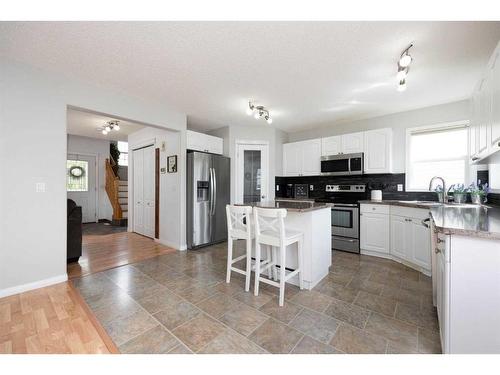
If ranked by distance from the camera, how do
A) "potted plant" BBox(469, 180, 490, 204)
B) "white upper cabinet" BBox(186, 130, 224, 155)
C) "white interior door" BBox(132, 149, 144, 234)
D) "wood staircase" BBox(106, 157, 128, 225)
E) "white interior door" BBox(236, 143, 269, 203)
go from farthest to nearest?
"wood staircase" BBox(106, 157, 128, 225) < "white interior door" BBox(132, 149, 144, 234) < "white interior door" BBox(236, 143, 269, 203) < "white upper cabinet" BBox(186, 130, 224, 155) < "potted plant" BBox(469, 180, 490, 204)

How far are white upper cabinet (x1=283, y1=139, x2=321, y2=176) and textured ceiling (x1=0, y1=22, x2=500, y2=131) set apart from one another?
1.27 metres

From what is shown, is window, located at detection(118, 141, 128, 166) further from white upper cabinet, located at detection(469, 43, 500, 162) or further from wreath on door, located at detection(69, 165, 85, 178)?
white upper cabinet, located at detection(469, 43, 500, 162)

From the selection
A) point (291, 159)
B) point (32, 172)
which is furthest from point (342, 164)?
point (32, 172)

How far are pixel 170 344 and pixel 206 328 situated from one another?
11.2 inches

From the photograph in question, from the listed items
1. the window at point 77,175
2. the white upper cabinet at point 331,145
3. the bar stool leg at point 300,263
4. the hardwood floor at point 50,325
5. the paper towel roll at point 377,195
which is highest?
the white upper cabinet at point 331,145

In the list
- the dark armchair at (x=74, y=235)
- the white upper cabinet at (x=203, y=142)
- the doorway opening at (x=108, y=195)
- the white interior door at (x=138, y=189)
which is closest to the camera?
the dark armchair at (x=74, y=235)

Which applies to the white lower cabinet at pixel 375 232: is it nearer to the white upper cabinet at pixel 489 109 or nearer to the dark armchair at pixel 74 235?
the white upper cabinet at pixel 489 109

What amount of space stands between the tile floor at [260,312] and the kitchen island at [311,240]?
0.49ft

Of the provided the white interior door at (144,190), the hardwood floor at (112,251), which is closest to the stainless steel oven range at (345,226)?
the hardwood floor at (112,251)

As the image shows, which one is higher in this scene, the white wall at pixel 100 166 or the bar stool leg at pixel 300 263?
the white wall at pixel 100 166

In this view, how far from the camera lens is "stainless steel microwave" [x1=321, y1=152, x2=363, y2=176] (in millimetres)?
3846

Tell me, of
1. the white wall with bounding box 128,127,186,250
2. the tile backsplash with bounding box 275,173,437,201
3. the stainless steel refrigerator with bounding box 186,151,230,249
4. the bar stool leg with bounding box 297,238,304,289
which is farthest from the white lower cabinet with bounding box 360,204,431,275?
the white wall with bounding box 128,127,186,250

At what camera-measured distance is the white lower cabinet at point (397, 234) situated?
9.02 ft

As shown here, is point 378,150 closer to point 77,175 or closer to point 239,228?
point 239,228
